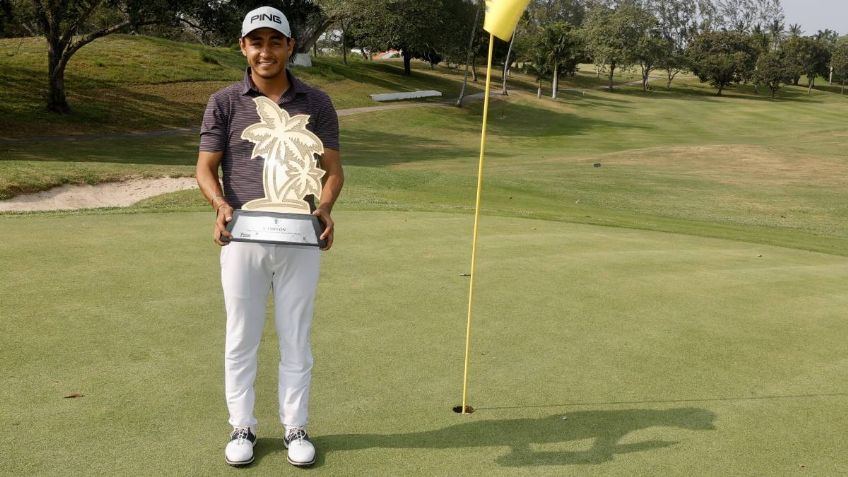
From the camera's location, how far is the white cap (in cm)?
388

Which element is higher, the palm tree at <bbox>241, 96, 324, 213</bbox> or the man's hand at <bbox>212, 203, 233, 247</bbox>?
the palm tree at <bbox>241, 96, 324, 213</bbox>

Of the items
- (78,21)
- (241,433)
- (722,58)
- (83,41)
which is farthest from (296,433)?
(722,58)

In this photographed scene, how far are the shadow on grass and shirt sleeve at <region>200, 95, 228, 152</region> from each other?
5.39 ft

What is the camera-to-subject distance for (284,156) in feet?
12.7

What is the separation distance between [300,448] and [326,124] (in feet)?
5.57

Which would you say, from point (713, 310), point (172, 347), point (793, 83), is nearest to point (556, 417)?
A: point (172, 347)

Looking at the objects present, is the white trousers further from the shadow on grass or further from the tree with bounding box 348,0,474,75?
the tree with bounding box 348,0,474,75

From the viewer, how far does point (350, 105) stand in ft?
167

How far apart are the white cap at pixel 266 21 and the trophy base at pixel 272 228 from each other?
0.95 meters

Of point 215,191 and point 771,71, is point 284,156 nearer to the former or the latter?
point 215,191

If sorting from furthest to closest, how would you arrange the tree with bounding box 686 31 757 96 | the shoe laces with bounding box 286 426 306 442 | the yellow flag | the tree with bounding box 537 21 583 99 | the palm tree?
1. the tree with bounding box 686 31 757 96
2. the tree with bounding box 537 21 583 99
3. the yellow flag
4. the shoe laces with bounding box 286 426 306 442
5. the palm tree

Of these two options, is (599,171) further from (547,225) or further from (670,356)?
(670,356)

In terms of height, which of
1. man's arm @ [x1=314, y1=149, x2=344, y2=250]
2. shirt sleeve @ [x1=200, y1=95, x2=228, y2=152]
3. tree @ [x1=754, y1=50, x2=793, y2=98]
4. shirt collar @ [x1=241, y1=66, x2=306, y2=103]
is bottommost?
man's arm @ [x1=314, y1=149, x2=344, y2=250]

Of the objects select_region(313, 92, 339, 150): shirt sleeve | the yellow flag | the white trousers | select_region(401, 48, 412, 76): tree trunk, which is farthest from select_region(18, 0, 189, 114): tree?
select_region(401, 48, 412, 76): tree trunk
